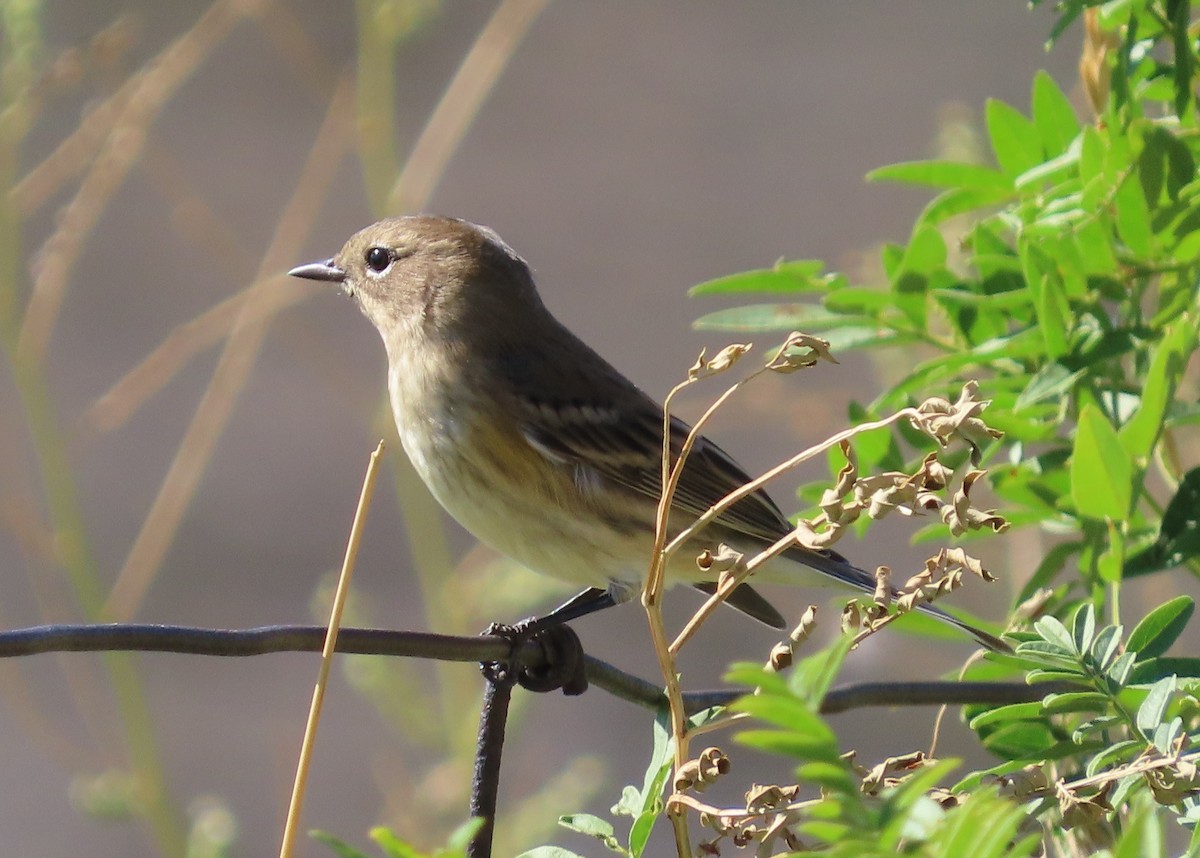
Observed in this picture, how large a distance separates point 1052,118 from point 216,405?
2131 millimetres

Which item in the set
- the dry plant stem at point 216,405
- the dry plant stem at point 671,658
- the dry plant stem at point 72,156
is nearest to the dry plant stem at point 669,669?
the dry plant stem at point 671,658

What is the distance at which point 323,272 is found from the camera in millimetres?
3920

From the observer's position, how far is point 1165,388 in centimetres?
173

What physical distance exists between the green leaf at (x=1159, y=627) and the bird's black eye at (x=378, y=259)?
2685mm

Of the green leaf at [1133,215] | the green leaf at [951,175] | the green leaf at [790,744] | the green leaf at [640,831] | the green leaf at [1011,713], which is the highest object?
the green leaf at [951,175]

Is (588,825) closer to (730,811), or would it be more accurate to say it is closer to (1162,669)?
(730,811)

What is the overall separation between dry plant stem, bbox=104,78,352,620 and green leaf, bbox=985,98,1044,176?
1847 millimetres

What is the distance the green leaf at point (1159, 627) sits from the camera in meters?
1.48

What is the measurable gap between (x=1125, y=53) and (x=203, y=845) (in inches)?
81.6

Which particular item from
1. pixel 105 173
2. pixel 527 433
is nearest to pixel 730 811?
pixel 527 433

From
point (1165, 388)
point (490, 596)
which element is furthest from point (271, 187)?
point (1165, 388)

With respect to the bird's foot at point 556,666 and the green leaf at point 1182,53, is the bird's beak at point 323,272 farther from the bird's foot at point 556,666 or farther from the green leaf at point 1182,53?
the green leaf at point 1182,53

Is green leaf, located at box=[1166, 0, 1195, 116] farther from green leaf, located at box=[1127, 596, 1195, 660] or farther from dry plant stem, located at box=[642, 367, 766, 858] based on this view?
dry plant stem, located at box=[642, 367, 766, 858]

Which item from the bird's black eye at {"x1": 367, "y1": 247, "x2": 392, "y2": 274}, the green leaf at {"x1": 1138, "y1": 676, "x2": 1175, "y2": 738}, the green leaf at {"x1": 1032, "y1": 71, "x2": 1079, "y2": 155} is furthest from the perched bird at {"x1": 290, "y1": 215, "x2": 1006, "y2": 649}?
the green leaf at {"x1": 1138, "y1": 676, "x2": 1175, "y2": 738}
